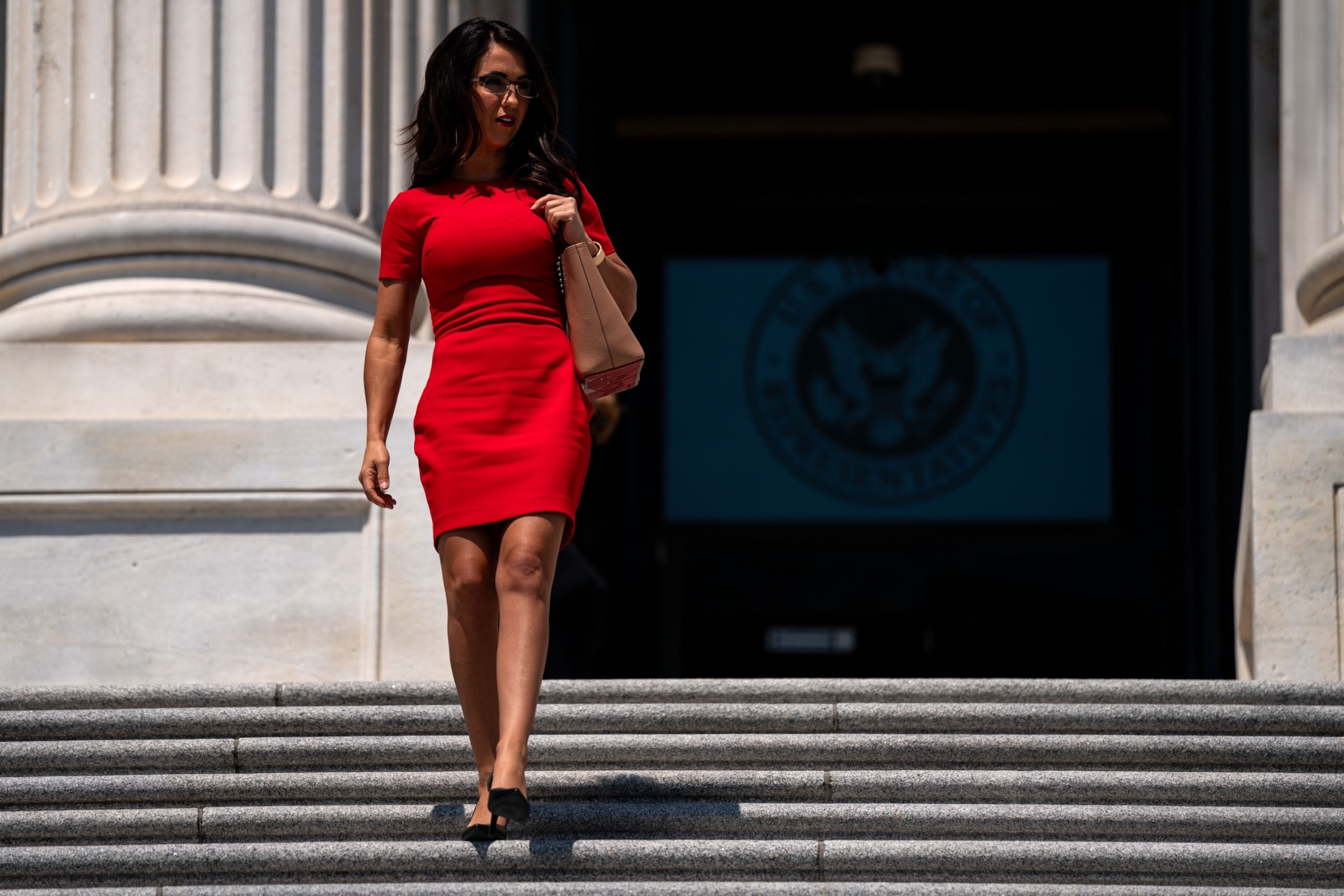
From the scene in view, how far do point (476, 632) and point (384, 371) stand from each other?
2.39 feet

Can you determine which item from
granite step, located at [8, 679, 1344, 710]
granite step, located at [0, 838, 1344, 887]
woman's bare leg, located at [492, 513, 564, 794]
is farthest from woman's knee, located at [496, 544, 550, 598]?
granite step, located at [8, 679, 1344, 710]

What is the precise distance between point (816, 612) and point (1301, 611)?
33.6ft

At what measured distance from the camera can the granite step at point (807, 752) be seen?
203 inches

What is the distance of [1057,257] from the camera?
16.8 m

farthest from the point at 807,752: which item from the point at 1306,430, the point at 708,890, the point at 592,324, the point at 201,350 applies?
the point at 201,350

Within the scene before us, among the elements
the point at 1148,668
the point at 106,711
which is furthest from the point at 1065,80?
the point at 106,711

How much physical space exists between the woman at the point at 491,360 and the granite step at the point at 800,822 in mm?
328

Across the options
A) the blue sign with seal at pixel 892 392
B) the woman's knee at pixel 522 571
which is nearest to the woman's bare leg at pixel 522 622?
the woman's knee at pixel 522 571

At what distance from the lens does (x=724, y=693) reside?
5672mm

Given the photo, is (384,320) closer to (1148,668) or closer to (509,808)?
(509,808)

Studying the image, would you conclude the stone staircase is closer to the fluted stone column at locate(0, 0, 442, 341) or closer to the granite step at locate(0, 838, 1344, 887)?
the granite step at locate(0, 838, 1344, 887)

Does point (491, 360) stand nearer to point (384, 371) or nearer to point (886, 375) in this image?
point (384, 371)

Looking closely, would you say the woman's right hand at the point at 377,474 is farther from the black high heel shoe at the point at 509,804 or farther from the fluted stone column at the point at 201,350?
the fluted stone column at the point at 201,350

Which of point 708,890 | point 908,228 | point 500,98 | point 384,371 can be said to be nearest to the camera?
point 708,890
